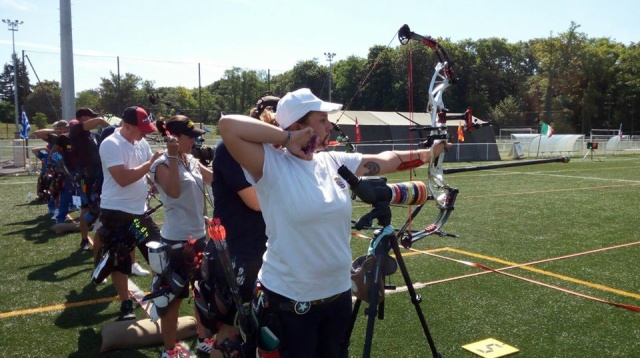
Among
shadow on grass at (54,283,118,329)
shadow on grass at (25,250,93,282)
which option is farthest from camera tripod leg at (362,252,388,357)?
shadow on grass at (25,250,93,282)

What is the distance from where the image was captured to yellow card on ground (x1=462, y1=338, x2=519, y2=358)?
398 cm

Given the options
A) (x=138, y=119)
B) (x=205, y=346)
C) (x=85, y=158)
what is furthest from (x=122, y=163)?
(x=85, y=158)

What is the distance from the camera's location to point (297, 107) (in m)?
2.38

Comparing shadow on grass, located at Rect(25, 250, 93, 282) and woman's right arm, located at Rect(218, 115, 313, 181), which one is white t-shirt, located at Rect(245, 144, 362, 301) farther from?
shadow on grass, located at Rect(25, 250, 93, 282)

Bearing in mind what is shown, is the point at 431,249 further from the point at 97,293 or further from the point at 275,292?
the point at 275,292

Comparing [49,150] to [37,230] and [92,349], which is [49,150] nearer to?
[37,230]

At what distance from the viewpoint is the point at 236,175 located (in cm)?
279

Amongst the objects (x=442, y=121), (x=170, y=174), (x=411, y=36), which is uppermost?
(x=411, y=36)

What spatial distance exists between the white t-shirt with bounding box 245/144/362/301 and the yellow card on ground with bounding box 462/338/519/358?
6.73 feet


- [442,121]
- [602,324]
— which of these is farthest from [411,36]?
[602,324]

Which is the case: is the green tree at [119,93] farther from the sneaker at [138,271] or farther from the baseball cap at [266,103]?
the baseball cap at [266,103]

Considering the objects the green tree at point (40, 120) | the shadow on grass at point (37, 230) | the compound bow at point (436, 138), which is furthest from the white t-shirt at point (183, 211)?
the green tree at point (40, 120)

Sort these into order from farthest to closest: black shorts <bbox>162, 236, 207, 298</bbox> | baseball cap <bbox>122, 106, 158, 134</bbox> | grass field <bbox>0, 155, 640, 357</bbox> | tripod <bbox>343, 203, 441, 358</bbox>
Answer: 1. baseball cap <bbox>122, 106, 158, 134</bbox>
2. grass field <bbox>0, 155, 640, 357</bbox>
3. black shorts <bbox>162, 236, 207, 298</bbox>
4. tripod <bbox>343, 203, 441, 358</bbox>

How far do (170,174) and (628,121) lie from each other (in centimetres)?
6628
